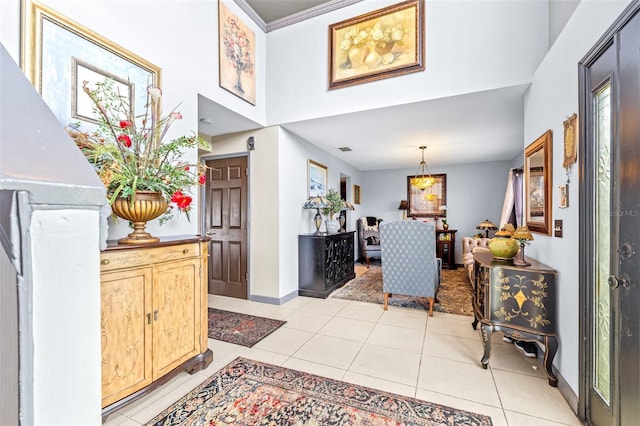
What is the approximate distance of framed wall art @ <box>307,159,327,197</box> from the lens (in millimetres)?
4605

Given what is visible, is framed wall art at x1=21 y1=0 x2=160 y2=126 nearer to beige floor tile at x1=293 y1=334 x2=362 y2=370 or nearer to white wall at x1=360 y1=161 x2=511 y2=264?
beige floor tile at x1=293 y1=334 x2=362 y2=370

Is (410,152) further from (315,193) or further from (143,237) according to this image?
(143,237)

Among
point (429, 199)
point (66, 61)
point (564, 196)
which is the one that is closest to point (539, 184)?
point (564, 196)

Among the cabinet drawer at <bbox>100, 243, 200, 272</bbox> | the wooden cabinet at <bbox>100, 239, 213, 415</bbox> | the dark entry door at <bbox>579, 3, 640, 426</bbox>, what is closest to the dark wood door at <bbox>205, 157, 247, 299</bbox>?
the wooden cabinet at <bbox>100, 239, 213, 415</bbox>

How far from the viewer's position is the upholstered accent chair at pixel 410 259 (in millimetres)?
3252

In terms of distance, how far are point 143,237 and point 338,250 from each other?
10.2 feet

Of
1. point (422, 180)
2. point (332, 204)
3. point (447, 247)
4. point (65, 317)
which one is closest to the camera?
point (65, 317)

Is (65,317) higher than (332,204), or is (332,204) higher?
(332,204)

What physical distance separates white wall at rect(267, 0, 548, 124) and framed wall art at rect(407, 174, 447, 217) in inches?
159

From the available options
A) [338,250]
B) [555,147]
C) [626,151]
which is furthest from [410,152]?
[626,151]

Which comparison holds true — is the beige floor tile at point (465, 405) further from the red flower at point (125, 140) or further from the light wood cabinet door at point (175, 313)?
the red flower at point (125, 140)

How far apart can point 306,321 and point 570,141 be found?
2.84m

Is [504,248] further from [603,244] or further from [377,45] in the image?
[377,45]

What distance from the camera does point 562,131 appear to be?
1.92 metres
